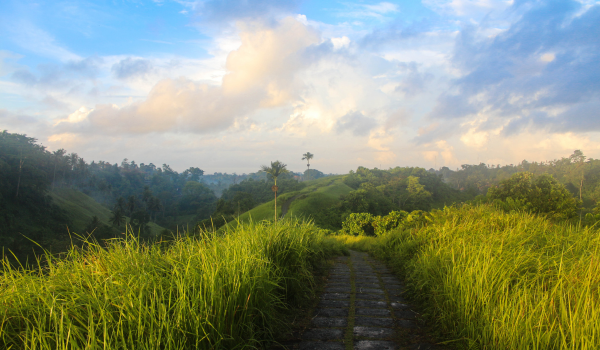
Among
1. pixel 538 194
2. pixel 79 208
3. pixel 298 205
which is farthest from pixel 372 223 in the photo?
pixel 79 208

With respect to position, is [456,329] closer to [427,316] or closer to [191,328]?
[427,316]

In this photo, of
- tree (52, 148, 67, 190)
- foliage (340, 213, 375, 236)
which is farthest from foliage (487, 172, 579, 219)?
tree (52, 148, 67, 190)

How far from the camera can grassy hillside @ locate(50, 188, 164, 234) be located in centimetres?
5269

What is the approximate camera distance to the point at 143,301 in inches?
83.6

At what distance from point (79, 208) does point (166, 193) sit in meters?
27.1

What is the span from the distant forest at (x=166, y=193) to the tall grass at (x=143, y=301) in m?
22.7

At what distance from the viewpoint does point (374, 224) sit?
19141mm

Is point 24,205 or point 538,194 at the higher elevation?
point 538,194

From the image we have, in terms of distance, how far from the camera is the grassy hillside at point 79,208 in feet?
173

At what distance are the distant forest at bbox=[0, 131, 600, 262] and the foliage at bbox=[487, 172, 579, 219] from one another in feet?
51.6

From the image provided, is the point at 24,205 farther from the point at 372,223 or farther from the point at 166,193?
the point at 372,223

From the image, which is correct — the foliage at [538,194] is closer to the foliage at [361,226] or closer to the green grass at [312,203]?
the foliage at [361,226]

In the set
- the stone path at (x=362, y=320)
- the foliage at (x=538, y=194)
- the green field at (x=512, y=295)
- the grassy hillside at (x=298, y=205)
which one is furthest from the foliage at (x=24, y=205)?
the foliage at (x=538, y=194)

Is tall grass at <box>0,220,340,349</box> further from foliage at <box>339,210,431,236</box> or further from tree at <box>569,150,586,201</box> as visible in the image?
tree at <box>569,150,586,201</box>
